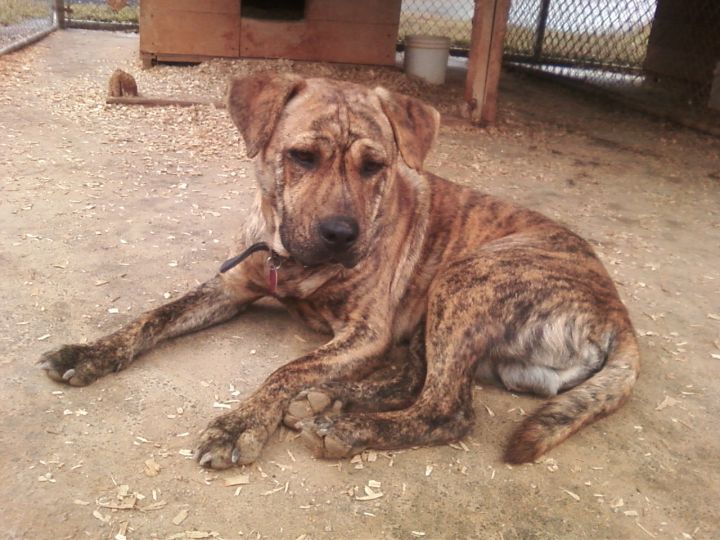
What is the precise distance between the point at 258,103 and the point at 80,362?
1.31 meters

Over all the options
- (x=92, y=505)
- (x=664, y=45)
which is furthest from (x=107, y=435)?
(x=664, y=45)

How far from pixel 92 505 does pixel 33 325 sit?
1.30 m

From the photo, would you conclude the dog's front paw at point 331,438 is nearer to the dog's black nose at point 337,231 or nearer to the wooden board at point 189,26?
the dog's black nose at point 337,231

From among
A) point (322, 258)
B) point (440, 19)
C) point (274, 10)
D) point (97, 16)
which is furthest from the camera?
point (440, 19)

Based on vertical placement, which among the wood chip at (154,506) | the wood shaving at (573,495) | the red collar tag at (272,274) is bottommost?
the wood shaving at (573,495)

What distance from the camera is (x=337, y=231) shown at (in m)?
2.72

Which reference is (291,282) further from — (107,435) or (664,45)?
(664,45)

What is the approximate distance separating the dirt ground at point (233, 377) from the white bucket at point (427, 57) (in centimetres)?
279

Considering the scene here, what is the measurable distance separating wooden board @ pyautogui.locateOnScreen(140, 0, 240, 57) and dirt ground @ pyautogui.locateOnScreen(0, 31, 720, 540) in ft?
7.28

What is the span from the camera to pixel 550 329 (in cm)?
292

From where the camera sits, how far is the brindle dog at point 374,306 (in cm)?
267

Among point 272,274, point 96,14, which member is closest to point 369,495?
point 272,274

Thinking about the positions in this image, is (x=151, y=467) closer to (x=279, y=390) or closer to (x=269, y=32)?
(x=279, y=390)

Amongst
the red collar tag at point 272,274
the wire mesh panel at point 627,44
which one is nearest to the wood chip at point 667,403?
the red collar tag at point 272,274
